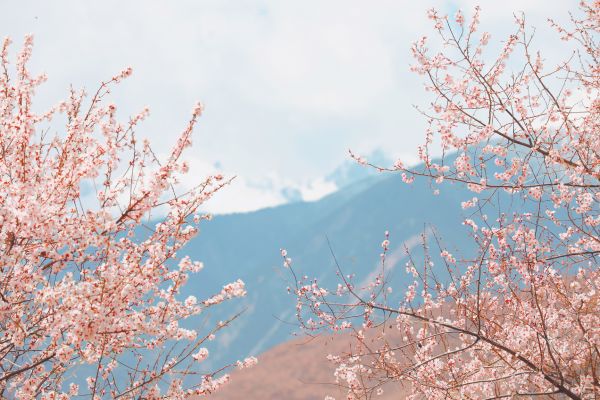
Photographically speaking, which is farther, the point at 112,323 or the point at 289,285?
the point at 289,285

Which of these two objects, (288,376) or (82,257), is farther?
(288,376)

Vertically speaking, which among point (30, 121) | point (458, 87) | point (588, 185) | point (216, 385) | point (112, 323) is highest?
point (458, 87)

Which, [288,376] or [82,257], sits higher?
[288,376]

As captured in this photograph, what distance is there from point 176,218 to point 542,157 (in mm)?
4893

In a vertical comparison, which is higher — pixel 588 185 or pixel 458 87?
pixel 458 87

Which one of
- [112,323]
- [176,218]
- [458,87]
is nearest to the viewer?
[112,323]

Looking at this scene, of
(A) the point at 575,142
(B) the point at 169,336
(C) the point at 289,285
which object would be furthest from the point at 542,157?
(B) the point at 169,336

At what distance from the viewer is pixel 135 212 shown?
17.6 ft

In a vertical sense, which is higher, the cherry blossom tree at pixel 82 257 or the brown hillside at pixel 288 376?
the brown hillside at pixel 288 376

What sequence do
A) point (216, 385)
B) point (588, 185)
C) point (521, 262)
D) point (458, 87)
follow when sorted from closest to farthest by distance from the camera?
point (216, 385) < point (588, 185) < point (521, 262) < point (458, 87)

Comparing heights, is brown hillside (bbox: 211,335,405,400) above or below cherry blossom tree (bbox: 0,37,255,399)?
above

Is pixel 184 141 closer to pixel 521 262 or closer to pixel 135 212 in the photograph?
pixel 135 212

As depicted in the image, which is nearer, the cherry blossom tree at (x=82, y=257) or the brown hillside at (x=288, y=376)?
the cherry blossom tree at (x=82, y=257)

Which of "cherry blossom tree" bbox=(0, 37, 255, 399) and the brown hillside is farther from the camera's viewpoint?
the brown hillside
